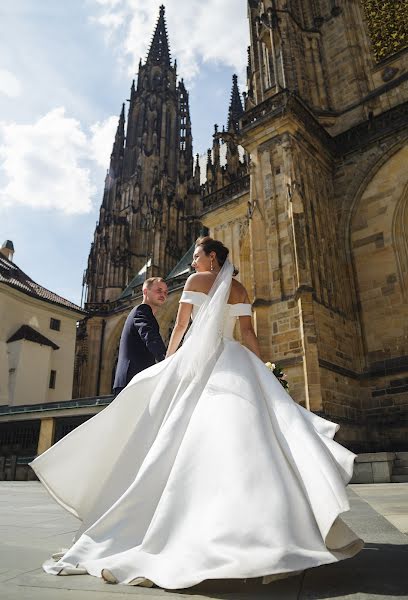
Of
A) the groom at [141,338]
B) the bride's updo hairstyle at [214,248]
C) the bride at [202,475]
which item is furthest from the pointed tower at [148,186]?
the bride at [202,475]

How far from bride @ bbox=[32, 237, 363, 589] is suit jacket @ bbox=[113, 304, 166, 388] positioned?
1.76 feet

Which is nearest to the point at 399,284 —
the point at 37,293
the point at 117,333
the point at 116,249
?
the point at 37,293

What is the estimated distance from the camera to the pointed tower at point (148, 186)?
96.9ft

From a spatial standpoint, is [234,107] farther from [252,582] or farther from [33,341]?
[252,582]

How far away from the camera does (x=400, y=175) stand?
36.4 feet

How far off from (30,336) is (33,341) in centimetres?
27

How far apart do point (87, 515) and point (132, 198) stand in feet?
117

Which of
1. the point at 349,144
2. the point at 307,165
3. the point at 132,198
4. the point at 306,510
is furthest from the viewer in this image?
the point at 132,198

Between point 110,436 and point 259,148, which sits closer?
point 110,436

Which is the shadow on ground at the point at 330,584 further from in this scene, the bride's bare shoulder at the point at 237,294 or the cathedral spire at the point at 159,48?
the cathedral spire at the point at 159,48

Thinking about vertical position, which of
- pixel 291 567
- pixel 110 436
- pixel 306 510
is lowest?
pixel 291 567

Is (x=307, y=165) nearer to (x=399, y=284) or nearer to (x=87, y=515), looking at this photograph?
(x=399, y=284)

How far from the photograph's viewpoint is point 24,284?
2108 centimetres

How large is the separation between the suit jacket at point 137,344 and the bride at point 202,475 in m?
0.54
